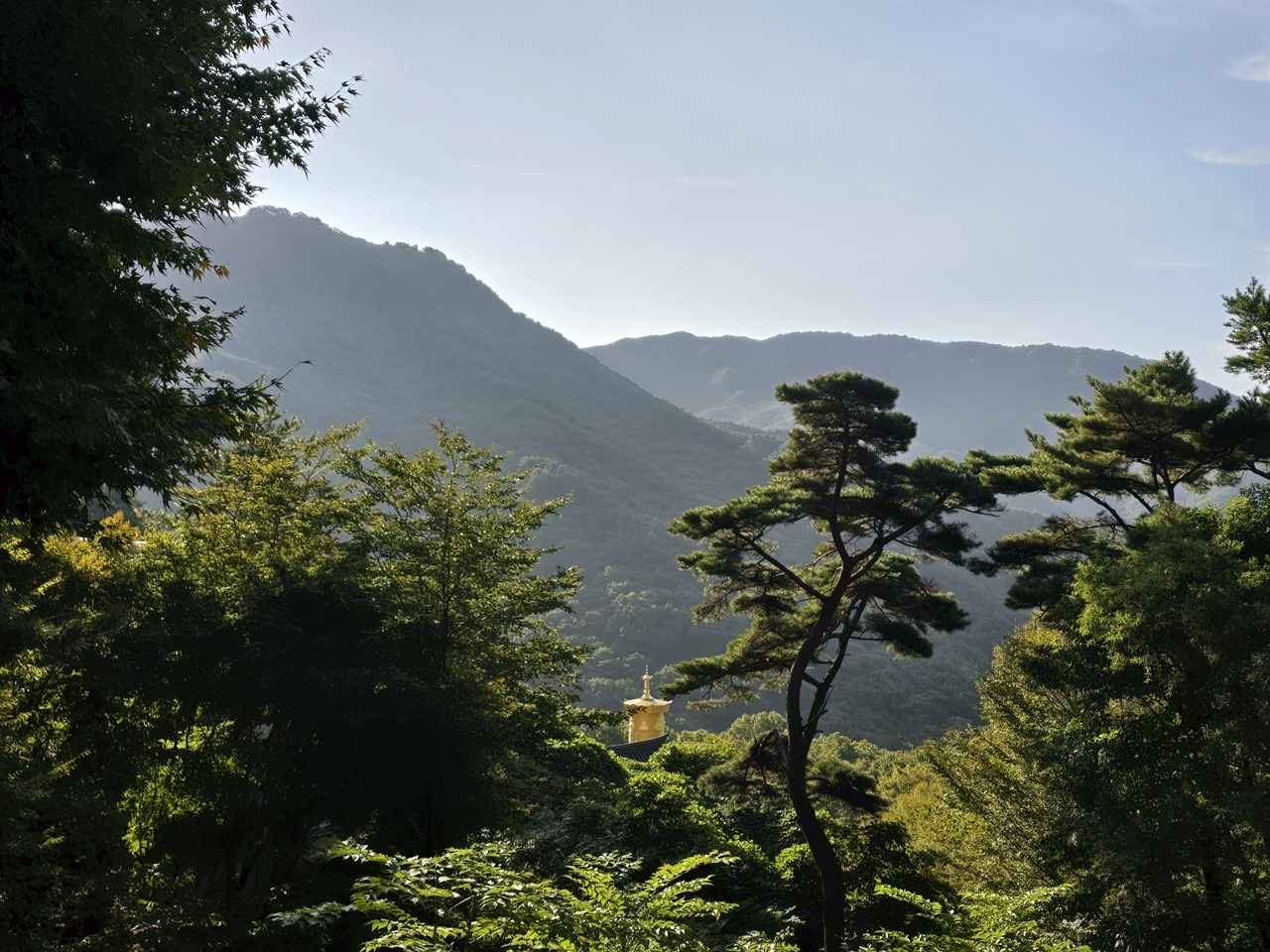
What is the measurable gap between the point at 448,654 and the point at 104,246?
720 centimetres

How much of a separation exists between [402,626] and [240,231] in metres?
191

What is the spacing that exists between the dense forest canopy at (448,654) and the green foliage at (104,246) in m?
0.03

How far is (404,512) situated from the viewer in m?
12.5

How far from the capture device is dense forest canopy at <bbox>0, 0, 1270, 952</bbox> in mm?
5555

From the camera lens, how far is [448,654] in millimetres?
11844

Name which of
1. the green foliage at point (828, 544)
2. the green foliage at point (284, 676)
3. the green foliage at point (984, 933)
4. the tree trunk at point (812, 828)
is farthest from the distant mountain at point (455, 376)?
the green foliage at point (984, 933)

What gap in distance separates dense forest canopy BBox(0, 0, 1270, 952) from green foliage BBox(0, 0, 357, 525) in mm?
28

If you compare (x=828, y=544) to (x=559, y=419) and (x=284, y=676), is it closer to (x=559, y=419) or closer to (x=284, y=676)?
(x=284, y=676)

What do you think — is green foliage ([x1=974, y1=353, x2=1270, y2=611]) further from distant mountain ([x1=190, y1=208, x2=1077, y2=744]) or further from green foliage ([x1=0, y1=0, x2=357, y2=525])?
distant mountain ([x1=190, y1=208, x2=1077, y2=744])

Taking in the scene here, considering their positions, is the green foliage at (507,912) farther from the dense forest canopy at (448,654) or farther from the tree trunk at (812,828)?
the tree trunk at (812,828)

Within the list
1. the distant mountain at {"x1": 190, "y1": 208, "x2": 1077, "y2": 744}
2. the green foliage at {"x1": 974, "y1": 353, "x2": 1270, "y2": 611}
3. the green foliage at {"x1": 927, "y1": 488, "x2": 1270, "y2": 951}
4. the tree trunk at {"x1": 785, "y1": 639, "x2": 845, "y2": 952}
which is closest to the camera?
the green foliage at {"x1": 927, "y1": 488, "x2": 1270, "y2": 951}

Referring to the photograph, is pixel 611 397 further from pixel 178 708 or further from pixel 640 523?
pixel 178 708

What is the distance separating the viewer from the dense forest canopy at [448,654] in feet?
18.2

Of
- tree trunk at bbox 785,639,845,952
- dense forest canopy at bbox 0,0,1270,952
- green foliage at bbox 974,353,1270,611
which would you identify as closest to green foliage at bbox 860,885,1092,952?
dense forest canopy at bbox 0,0,1270,952
